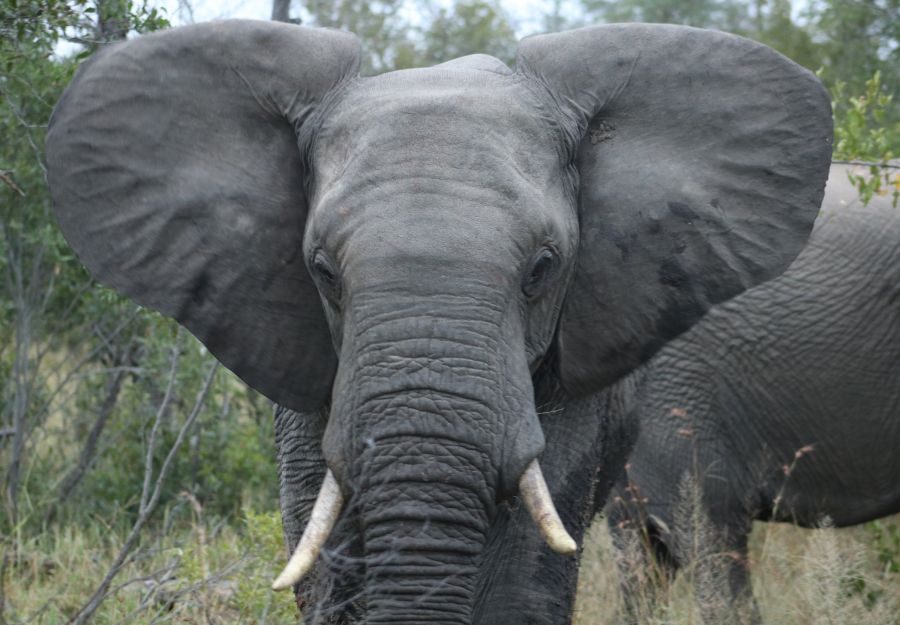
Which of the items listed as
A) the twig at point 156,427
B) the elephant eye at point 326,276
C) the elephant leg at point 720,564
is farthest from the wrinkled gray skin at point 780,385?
the elephant eye at point 326,276

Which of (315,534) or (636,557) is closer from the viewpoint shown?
(315,534)

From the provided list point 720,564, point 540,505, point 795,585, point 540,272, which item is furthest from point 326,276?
point 795,585

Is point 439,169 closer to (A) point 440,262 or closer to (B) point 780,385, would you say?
(A) point 440,262

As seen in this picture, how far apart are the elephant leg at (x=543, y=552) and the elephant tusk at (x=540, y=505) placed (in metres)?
0.52

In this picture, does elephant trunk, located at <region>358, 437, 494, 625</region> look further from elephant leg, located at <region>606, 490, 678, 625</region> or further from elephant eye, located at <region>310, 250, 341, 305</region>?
elephant leg, located at <region>606, 490, 678, 625</region>

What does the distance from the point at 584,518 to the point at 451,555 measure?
2.99ft

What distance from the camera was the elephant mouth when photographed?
3.07 metres

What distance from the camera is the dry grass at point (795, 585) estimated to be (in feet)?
14.3

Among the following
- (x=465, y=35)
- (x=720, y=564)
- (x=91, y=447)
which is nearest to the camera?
(x=720, y=564)

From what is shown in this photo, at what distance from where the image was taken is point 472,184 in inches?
129

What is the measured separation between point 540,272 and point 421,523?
629 millimetres

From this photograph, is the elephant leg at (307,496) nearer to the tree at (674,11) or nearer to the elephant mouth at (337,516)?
the elephant mouth at (337,516)

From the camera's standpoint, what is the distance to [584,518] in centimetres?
395

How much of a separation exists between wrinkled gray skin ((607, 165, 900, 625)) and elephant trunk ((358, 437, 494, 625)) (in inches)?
91.4
